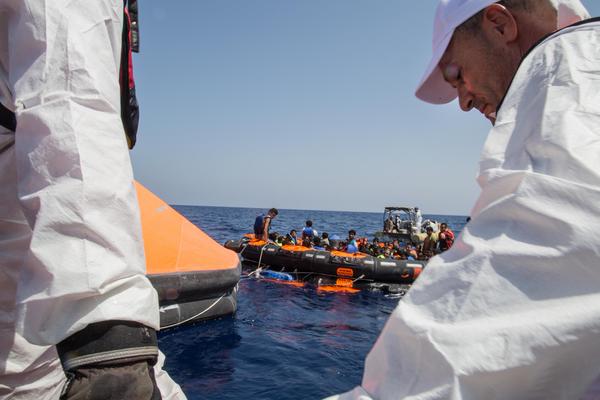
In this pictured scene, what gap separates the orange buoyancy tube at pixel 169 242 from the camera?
5242 mm

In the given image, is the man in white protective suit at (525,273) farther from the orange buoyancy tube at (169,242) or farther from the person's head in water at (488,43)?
the orange buoyancy tube at (169,242)

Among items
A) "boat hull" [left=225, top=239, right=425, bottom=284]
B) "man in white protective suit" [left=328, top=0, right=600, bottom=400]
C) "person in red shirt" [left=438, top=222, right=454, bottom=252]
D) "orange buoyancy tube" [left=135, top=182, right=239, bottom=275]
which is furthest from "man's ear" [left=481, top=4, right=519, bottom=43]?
"person in red shirt" [left=438, top=222, right=454, bottom=252]

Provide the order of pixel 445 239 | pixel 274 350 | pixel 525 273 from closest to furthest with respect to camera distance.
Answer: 1. pixel 525 273
2. pixel 274 350
3. pixel 445 239

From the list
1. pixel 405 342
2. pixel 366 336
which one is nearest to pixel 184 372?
pixel 366 336

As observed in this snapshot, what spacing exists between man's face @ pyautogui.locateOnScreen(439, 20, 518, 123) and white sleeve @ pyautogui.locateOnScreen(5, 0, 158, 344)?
39.7 inches

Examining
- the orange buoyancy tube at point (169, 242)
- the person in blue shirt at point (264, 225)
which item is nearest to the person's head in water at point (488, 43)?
the orange buoyancy tube at point (169, 242)

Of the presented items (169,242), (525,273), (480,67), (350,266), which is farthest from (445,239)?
(525,273)

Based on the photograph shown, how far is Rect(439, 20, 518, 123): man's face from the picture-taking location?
3.23 feet

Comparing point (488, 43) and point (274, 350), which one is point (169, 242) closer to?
point (274, 350)

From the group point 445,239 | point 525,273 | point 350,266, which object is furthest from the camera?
point 445,239

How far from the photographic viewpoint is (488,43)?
1.00 meters

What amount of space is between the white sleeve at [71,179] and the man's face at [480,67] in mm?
1009

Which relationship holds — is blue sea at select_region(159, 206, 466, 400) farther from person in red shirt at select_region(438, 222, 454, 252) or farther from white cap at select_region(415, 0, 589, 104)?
person in red shirt at select_region(438, 222, 454, 252)

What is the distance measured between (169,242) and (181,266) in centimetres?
44
